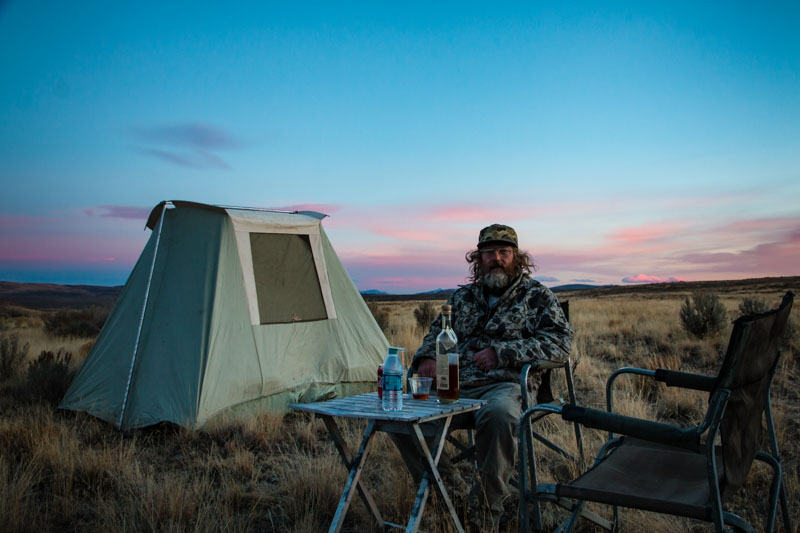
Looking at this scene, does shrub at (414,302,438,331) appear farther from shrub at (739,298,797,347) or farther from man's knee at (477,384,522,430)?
man's knee at (477,384,522,430)

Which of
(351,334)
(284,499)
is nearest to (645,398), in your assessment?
(351,334)

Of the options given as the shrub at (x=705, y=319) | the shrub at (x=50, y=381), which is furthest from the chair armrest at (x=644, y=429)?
the shrub at (x=705, y=319)

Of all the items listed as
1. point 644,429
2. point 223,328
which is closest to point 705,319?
point 223,328

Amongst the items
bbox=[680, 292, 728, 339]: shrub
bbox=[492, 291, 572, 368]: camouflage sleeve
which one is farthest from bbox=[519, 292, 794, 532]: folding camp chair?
bbox=[680, 292, 728, 339]: shrub

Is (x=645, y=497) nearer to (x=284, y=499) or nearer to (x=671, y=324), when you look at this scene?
(x=284, y=499)

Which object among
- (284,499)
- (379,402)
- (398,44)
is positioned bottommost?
(284,499)

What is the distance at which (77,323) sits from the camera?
1297 centimetres

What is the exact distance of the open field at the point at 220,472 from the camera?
124 inches

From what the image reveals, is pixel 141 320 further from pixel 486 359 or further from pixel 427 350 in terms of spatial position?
pixel 486 359

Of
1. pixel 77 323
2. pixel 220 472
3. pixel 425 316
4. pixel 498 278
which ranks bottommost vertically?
pixel 220 472

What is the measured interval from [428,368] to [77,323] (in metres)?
12.1

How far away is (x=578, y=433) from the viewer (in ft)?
11.3

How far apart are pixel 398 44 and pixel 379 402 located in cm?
819

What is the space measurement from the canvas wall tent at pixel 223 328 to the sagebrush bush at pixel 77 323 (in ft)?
24.2
